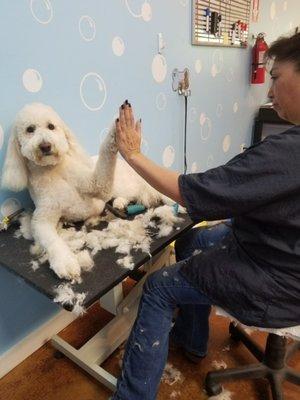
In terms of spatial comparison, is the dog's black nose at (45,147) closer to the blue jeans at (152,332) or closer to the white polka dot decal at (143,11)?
the blue jeans at (152,332)

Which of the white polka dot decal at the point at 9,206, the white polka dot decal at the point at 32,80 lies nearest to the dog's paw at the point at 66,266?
the white polka dot decal at the point at 9,206

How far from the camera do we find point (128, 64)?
4.93ft

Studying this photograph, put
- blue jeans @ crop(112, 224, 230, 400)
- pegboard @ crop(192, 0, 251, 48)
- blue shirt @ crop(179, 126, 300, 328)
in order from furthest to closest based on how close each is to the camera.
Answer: pegboard @ crop(192, 0, 251, 48) < blue jeans @ crop(112, 224, 230, 400) < blue shirt @ crop(179, 126, 300, 328)

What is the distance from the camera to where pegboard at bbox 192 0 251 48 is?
1.86m

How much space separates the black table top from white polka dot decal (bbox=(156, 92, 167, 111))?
890 millimetres

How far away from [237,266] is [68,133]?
0.71 meters

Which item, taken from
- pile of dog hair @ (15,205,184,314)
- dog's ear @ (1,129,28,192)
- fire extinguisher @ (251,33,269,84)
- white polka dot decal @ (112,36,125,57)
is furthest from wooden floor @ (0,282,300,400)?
fire extinguisher @ (251,33,269,84)

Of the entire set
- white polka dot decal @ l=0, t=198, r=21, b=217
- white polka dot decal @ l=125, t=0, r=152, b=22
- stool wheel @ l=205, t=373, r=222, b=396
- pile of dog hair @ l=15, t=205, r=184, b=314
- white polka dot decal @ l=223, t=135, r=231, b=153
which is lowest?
stool wheel @ l=205, t=373, r=222, b=396

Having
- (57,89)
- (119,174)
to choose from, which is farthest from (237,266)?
(57,89)

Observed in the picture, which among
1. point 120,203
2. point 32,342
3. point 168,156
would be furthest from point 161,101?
point 32,342

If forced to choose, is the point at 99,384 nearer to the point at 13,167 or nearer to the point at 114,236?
the point at 114,236

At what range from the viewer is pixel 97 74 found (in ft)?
4.50

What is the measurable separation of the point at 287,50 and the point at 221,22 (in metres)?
1.48

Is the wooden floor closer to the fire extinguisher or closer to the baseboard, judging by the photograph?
the baseboard
